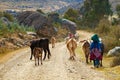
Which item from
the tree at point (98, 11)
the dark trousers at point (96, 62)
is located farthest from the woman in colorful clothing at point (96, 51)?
the tree at point (98, 11)

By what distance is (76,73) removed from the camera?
23.7 metres

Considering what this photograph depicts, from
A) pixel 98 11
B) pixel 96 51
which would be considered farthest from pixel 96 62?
pixel 98 11

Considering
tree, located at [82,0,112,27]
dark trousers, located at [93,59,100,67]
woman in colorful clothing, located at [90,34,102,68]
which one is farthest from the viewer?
tree, located at [82,0,112,27]

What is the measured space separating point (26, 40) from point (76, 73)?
112ft

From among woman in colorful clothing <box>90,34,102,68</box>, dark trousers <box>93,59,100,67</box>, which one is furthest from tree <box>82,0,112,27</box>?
woman in colorful clothing <box>90,34,102,68</box>

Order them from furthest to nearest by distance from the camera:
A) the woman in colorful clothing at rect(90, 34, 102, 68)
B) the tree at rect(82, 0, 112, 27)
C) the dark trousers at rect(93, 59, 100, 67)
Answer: the tree at rect(82, 0, 112, 27)
the dark trousers at rect(93, 59, 100, 67)
the woman in colorful clothing at rect(90, 34, 102, 68)

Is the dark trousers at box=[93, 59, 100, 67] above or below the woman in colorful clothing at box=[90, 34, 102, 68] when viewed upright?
below

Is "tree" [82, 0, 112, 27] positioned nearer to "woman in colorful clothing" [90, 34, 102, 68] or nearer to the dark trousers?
the dark trousers

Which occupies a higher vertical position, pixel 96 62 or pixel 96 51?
pixel 96 51

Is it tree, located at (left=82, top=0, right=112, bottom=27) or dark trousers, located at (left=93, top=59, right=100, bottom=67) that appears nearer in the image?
dark trousers, located at (left=93, top=59, right=100, bottom=67)

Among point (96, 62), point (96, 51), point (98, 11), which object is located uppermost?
point (96, 51)

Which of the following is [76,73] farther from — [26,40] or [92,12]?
[92,12]

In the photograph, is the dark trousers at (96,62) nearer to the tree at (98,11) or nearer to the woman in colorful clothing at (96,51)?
the woman in colorful clothing at (96,51)

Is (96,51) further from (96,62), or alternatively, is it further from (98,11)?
(98,11)
